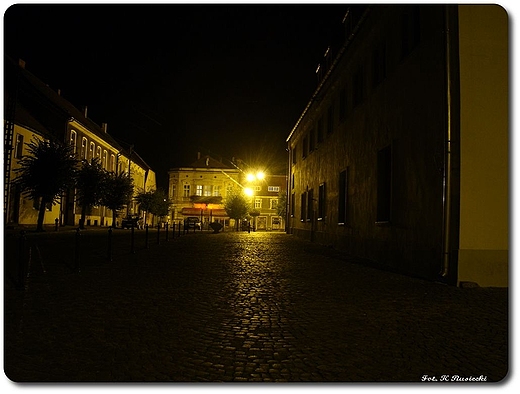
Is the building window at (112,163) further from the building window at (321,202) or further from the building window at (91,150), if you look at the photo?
the building window at (321,202)

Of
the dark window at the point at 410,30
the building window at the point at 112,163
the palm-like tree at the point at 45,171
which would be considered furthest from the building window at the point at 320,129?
the building window at the point at 112,163

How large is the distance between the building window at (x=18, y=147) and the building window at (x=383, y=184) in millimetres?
26312

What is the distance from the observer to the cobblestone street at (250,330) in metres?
4.02

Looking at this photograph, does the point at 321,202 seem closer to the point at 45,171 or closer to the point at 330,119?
the point at 330,119

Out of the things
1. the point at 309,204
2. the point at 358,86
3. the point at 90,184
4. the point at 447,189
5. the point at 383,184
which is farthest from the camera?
the point at 90,184

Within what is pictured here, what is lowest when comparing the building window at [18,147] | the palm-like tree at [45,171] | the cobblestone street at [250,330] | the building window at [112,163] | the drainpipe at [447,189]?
the cobblestone street at [250,330]

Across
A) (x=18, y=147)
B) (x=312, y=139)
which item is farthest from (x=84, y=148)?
(x=312, y=139)

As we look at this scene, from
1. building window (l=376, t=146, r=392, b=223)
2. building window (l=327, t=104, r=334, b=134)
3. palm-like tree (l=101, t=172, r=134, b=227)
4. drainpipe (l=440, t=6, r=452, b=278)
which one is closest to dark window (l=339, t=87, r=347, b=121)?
building window (l=327, t=104, r=334, b=134)

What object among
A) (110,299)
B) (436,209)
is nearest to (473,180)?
(436,209)

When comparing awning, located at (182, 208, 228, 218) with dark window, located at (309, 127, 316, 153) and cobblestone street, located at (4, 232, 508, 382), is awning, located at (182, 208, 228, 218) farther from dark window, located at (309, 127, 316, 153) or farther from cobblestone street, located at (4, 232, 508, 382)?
cobblestone street, located at (4, 232, 508, 382)

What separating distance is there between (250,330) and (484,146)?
6039mm

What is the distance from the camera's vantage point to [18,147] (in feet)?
106

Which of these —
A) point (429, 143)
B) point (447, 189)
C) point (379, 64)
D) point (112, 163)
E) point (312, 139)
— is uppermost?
point (112, 163)

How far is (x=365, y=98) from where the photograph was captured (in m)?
15.2
